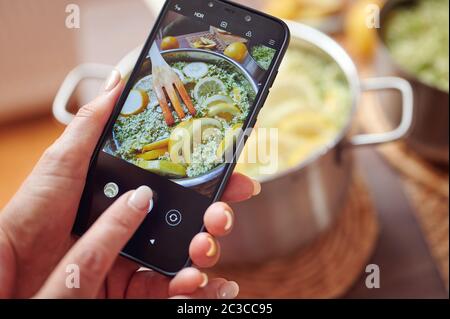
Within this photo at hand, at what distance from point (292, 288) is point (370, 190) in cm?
22

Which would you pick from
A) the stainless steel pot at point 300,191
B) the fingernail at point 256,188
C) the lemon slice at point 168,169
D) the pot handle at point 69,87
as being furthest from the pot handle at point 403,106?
the pot handle at point 69,87

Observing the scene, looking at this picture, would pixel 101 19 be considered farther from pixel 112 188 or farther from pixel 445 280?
pixel 445 280

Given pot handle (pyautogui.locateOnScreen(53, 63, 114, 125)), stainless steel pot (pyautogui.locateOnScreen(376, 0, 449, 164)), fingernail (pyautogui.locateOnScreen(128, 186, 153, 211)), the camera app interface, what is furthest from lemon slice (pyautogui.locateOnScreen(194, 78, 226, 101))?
stainless steel pot (pyautogui.locateOnScreen(376, 0, 449, 164))

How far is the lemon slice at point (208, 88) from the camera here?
56 cm

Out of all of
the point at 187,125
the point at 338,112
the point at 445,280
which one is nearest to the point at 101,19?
the point at 338,112

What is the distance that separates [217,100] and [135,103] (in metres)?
0.09

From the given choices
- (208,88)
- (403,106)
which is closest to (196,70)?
(208,88)

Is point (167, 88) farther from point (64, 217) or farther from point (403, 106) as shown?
point (403, 106)

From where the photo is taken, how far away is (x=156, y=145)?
1.83ft

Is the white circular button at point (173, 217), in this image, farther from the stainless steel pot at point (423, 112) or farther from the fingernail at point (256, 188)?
the stainless steel pot at point (423, 112)

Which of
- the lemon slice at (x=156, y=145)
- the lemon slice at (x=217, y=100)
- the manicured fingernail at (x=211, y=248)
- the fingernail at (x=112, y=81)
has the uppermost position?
the fingernail at (x=112, y=81)

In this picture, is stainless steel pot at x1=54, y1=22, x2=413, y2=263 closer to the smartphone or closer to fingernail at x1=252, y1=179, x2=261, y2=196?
fingernail at x1=252, y1=179, x2=261, y2=196

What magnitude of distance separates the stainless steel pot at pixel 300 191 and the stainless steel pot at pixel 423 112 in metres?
0.02

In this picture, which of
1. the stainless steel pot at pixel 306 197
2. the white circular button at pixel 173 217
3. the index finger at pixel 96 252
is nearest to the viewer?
the index finger at pixel 96 252
